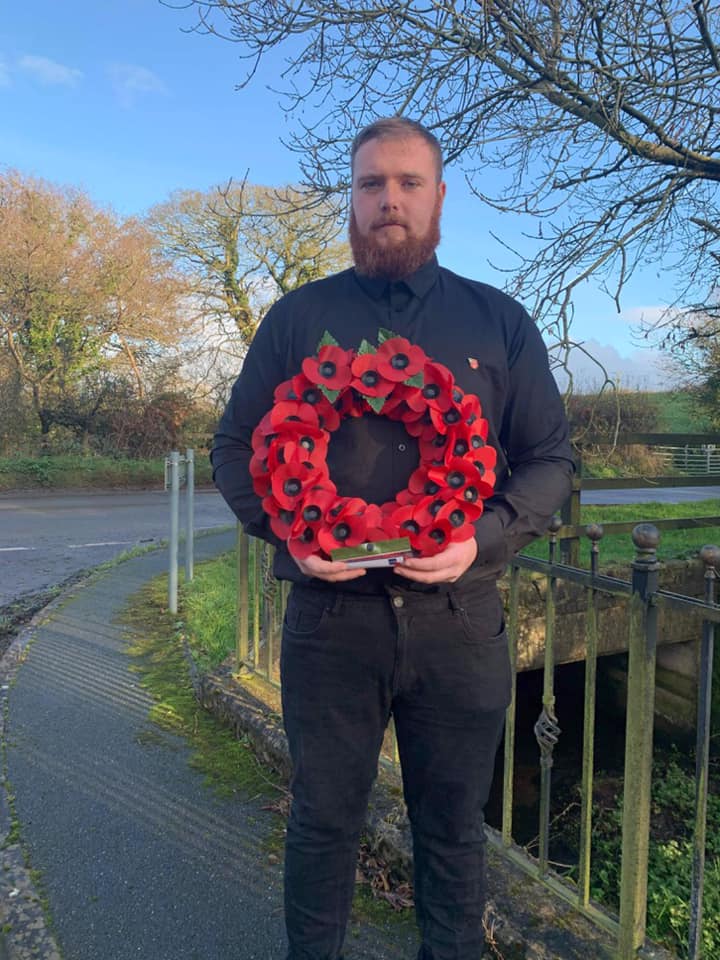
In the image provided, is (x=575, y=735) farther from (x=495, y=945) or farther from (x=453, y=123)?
(x=453, y=123)

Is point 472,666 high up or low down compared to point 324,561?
down

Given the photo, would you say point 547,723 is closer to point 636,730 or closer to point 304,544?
point 636,730

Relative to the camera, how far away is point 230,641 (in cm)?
529

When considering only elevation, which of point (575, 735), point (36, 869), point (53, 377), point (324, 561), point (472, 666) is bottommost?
point (575, 735)

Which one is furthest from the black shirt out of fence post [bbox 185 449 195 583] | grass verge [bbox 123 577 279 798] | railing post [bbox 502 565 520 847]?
fence post [bbox 185 449 195 583]

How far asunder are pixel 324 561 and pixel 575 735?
538 cm

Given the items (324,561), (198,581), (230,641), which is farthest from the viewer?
Result: (198,581)

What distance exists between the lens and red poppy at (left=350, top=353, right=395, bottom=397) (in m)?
1.70

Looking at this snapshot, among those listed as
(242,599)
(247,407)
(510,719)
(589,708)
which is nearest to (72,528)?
(242,599)

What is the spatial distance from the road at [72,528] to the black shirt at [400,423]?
20.6 feet

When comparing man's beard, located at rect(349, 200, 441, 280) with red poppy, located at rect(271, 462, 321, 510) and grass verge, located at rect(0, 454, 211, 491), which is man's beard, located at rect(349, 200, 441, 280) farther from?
grass verge, located at rect(0, 454, 211, 491)

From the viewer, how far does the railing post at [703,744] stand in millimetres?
1823

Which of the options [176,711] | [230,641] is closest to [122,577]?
[230,641]

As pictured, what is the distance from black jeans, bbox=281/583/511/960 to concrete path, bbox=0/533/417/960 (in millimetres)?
481
